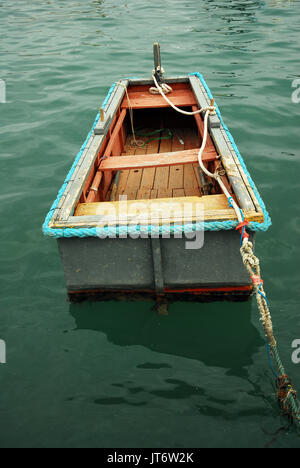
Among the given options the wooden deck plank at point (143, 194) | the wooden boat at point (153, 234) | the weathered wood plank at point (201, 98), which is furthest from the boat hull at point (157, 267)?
the weathered wood plank at point (201, 98)

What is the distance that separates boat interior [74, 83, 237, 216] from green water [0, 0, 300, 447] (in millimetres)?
919

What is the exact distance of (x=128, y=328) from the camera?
11.6 feet

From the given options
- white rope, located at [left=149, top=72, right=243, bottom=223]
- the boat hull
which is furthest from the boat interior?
the boat hull

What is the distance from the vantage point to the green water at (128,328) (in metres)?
2.76

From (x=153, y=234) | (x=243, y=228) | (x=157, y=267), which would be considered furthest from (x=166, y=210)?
(x=243, y=228)

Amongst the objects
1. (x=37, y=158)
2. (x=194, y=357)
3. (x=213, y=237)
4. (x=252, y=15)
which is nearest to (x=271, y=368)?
(x=194, y=357)

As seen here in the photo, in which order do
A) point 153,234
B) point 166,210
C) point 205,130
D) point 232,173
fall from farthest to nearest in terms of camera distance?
point 205,130 → point 232,173 → point 166,210 → point 153,234

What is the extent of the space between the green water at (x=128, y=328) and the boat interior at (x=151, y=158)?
0.92 metres

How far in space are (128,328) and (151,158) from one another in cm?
184

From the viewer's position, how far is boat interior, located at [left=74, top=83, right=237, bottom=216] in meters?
4.05

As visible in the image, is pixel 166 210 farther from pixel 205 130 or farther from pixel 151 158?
pixel 205 130

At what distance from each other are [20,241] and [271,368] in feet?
10.4

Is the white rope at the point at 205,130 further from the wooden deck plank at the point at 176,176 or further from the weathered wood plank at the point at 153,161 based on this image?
the wooden deck plank at the point at 176,176

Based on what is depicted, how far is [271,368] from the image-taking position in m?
3.10
